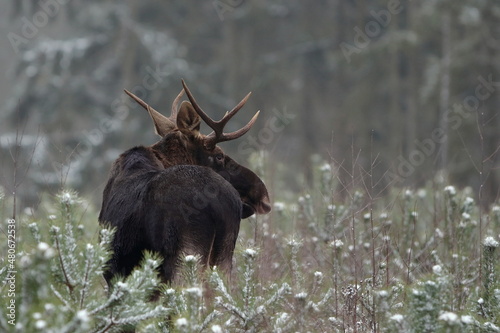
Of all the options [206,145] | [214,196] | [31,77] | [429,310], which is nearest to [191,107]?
[206,145]

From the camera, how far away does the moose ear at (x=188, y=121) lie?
6.36 metres

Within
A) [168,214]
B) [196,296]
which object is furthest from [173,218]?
[196,296]

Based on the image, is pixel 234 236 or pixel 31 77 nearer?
pixel 234 236

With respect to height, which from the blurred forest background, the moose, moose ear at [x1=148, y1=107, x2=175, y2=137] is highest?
the moose

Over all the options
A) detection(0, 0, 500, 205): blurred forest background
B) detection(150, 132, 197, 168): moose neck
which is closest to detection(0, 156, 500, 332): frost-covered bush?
detection(150, 132, 197, 168): moose neck

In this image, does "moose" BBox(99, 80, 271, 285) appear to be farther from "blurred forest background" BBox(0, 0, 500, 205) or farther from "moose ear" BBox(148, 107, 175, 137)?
"blurred forest background" BBox(0, 0, 500, 205)

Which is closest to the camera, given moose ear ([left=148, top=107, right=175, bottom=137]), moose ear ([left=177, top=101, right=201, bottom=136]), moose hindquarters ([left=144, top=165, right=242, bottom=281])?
moose hindquarters ([left=144, top=165, right=242, bottom=281])

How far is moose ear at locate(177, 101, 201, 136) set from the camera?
6.36 m

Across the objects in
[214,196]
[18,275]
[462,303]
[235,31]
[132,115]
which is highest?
[18,275]

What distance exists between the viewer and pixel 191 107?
6.35m

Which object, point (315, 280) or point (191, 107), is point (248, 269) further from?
point (191, 107)

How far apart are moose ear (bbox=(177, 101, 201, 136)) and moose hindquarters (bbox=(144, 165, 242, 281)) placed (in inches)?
39.4

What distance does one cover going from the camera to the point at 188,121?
6516 millimetres

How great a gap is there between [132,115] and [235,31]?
598cm
